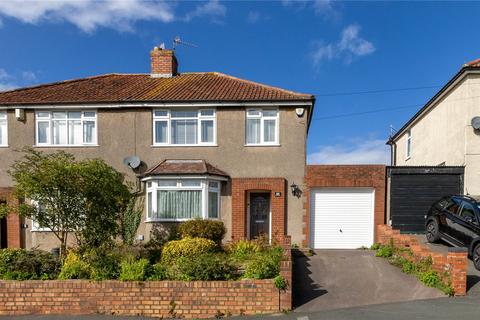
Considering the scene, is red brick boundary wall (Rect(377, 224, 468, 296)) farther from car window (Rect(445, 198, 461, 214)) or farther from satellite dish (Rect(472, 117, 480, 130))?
satellite dish (Rect(472, 117, 480, 130))

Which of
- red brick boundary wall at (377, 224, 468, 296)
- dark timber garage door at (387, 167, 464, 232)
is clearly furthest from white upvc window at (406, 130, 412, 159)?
red brick boundary wall at (377, 224, 468, 296)

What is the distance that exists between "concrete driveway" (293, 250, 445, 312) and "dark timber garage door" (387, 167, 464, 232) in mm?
2796

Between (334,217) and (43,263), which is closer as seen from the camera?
(43,263)

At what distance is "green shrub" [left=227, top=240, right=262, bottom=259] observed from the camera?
10.00 m

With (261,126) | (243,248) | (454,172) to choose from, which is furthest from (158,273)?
(454,172)

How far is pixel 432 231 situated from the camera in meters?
10.8

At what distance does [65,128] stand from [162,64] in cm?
485

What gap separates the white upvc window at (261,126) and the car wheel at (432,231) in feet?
17.8

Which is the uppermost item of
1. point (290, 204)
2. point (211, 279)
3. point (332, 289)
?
point (290, 204)

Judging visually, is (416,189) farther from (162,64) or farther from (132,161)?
(162,64)

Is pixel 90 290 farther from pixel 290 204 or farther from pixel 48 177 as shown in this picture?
pixel 290 204

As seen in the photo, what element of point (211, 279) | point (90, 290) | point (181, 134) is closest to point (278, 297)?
point (211, 279)

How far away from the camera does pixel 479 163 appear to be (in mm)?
12062

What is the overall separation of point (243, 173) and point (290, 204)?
1864mm
